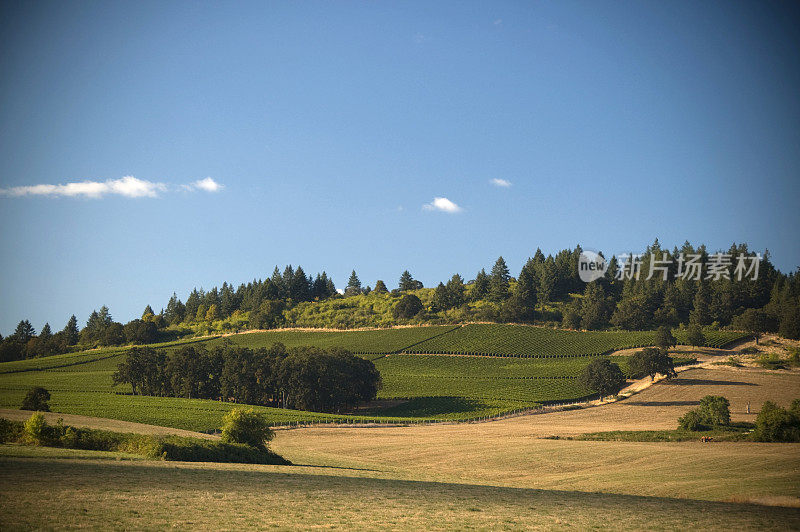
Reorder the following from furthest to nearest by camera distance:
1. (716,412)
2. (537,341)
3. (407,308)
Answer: (407,308) → (537,341) → (716,412)

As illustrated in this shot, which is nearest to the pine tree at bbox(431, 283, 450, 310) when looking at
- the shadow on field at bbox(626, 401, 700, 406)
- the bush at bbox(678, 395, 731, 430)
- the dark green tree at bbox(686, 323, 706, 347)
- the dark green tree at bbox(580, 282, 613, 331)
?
the dark green tree at bbox(580, 282, 613, 331)

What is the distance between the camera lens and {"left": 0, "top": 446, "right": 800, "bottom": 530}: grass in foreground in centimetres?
1866

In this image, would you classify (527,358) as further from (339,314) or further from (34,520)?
(34,520)

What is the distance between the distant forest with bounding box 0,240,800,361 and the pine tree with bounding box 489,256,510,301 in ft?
1.07

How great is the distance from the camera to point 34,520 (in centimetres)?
1681

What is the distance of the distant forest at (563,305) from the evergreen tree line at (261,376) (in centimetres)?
6651

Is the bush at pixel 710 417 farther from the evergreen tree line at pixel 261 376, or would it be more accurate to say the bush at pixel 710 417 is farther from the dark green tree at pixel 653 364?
the evergreen tree line at pixel 261 376

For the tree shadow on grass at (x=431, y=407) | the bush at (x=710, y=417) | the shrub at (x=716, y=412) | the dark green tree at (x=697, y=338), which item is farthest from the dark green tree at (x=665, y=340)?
the bush at (x=710, y=417)

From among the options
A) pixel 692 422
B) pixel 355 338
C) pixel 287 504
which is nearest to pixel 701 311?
pixel 355 338

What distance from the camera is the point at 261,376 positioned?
96812mm

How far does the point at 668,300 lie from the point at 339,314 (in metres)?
94.3

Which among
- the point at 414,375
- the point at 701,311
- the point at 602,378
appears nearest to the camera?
the point at 602,378

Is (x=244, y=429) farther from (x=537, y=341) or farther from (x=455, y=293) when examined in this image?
(x=455, y=293)

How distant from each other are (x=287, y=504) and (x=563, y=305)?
6301 inches
